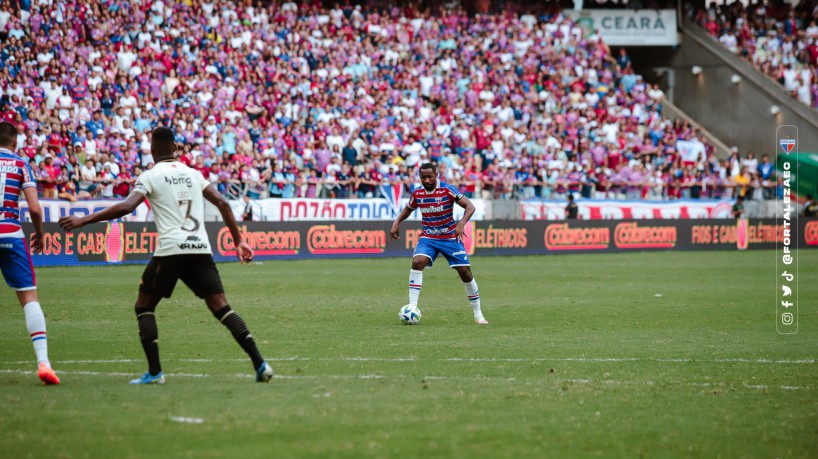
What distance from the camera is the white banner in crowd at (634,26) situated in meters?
50.9

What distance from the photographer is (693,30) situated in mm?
52125

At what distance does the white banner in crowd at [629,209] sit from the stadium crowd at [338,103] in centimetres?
43

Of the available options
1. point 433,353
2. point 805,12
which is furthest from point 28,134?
point 805,12

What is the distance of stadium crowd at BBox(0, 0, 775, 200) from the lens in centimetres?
3084

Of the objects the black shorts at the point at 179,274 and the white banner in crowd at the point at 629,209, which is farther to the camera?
the white banner in crowd at the point at 629,209

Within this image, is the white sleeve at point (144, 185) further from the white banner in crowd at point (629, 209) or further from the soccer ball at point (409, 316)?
the white banner in crowd at point (629, 209)

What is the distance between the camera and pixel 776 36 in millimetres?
50562

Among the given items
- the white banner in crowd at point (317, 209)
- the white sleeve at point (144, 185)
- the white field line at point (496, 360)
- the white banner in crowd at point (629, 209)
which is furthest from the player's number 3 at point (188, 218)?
the white banner in crowd at point (629, 209)

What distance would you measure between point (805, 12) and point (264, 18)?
28701 mm

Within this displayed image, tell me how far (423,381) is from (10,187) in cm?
424

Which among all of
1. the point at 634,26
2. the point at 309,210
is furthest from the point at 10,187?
the point at 634,26

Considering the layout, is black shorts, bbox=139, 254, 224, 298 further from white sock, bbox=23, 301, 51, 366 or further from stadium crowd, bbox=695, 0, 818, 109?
stadium crowd, bbox=695, 0, 818, 109

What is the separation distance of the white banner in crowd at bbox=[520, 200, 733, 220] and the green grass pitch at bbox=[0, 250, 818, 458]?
680 inches

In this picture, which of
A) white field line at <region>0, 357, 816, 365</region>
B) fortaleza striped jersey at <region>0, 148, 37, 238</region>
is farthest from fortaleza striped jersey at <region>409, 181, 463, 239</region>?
fortaleza striped jersey at <region>0, 148, 37, 238</region>
